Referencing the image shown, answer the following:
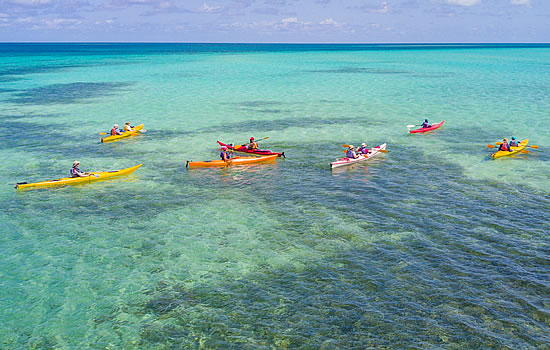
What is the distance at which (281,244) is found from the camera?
20.0 m

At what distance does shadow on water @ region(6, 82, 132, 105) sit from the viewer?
6266 cm

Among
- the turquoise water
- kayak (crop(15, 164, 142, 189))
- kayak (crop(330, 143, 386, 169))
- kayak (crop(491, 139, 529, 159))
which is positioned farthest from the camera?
kayak (crop(491, 139, 529, 159))

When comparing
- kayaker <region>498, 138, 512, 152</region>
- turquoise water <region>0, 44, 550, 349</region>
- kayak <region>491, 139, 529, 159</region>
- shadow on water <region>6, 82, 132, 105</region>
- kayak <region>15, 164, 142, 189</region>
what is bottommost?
turquoise water <region>0, 44, 550, 349</region>

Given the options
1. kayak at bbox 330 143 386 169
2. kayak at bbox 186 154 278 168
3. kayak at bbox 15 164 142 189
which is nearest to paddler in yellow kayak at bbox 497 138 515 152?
kayak at bbox 330 143 386 169

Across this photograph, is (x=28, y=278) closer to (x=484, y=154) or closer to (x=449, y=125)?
(x=484, y=154)

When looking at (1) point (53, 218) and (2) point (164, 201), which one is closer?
(1) point (53, 218)

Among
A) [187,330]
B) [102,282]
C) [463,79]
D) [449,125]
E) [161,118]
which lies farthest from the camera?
[463,79]

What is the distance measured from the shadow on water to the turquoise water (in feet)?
71.7

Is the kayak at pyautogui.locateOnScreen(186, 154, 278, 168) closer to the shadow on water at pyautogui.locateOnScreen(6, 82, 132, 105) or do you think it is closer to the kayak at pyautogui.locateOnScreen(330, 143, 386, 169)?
the kayak at pyautogui.locateOnScreen(330, 143, 386, 169)

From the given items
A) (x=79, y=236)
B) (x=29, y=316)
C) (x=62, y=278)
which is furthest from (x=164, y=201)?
(x=29, y=316)

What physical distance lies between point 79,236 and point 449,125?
3608 cm

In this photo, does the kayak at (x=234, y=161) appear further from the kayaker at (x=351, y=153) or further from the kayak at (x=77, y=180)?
the kayaker at (x=351, y=153)

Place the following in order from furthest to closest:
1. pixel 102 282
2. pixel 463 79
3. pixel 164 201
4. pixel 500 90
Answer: pixel 463 79
pixel 500 90
pixel 164 201
pixel 102 282

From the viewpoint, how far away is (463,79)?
8469 centimetres
